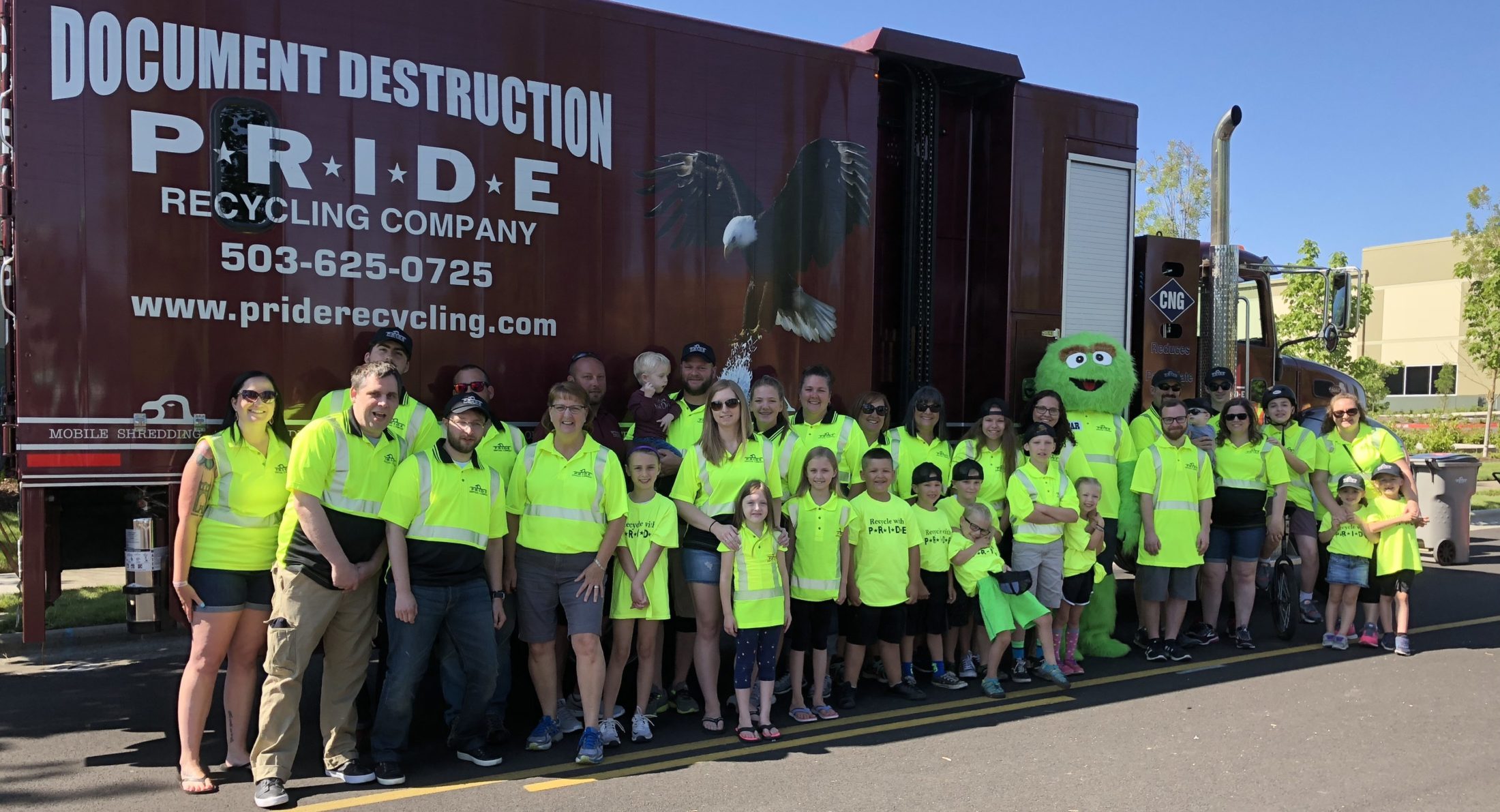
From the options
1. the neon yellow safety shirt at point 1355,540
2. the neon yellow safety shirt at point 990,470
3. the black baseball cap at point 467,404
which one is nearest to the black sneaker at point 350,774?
the black baseball cap at point 467,404

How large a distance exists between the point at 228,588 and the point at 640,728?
1.93m

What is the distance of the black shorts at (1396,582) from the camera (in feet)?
21.3

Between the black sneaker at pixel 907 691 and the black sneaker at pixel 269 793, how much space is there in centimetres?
305

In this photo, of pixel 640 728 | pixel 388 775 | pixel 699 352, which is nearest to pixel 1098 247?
pixel 699 352

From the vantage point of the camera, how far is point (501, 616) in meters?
4.56

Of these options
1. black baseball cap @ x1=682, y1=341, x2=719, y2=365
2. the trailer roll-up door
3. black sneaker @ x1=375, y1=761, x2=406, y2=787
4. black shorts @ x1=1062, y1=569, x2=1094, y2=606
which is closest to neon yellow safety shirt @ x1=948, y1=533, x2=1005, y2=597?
black shorts @ x1=1062, y1=569, x2=1094, y2=606

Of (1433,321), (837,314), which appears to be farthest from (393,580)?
(1433,321)

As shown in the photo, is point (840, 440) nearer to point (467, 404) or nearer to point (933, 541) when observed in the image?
point (933, 541)

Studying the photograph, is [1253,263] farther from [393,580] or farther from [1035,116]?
[393,580]

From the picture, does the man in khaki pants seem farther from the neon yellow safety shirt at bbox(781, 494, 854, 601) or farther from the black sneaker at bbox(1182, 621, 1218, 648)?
the black sneaker at bbox(1182, 621, 1218, 648)

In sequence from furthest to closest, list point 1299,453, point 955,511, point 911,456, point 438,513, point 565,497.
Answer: point 1299,453, point 911,456, point 955,511, point 565,497, point 438,513

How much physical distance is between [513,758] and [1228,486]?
4.68 m

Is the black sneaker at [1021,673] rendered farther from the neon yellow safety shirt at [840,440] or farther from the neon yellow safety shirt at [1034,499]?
the neon yellow safety shirt at [840,440]

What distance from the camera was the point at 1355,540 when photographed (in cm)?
660
